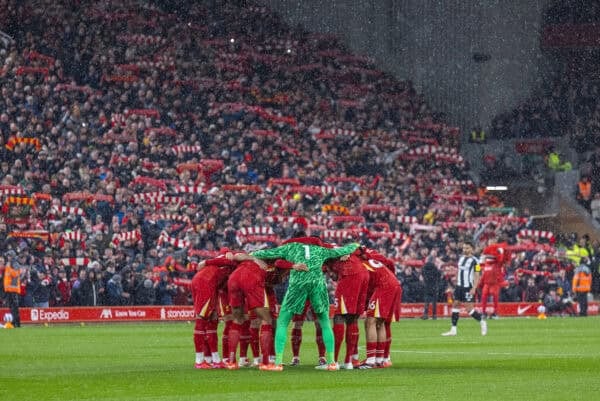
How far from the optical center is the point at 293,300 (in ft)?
59.1

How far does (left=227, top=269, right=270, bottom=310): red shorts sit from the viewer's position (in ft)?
60.1

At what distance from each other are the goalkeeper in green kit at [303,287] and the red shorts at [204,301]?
1.32m

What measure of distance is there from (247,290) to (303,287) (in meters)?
0.86

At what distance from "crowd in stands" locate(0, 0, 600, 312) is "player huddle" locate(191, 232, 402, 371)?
18020mm

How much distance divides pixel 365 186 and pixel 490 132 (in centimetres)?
1124

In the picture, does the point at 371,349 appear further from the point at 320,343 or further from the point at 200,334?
the point at 200,334

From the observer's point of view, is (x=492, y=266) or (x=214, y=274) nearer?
(x=214, y=274)

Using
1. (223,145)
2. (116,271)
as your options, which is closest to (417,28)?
(223,145)

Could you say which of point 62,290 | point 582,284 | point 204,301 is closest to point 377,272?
point 204,301

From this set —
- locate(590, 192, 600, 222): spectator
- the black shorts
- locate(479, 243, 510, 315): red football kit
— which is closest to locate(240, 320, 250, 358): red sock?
the black shorts

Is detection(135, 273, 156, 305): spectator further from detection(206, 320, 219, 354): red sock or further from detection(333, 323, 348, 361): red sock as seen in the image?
detection(333, 323, 348, 361): red sock

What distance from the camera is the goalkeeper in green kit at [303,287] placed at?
18.0m

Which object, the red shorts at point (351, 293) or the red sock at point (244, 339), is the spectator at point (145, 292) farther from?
the red shorts at point (351, 293)

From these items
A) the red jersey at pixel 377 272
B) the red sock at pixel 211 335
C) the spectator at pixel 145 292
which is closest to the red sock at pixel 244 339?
the red sock at pixel 211 335
